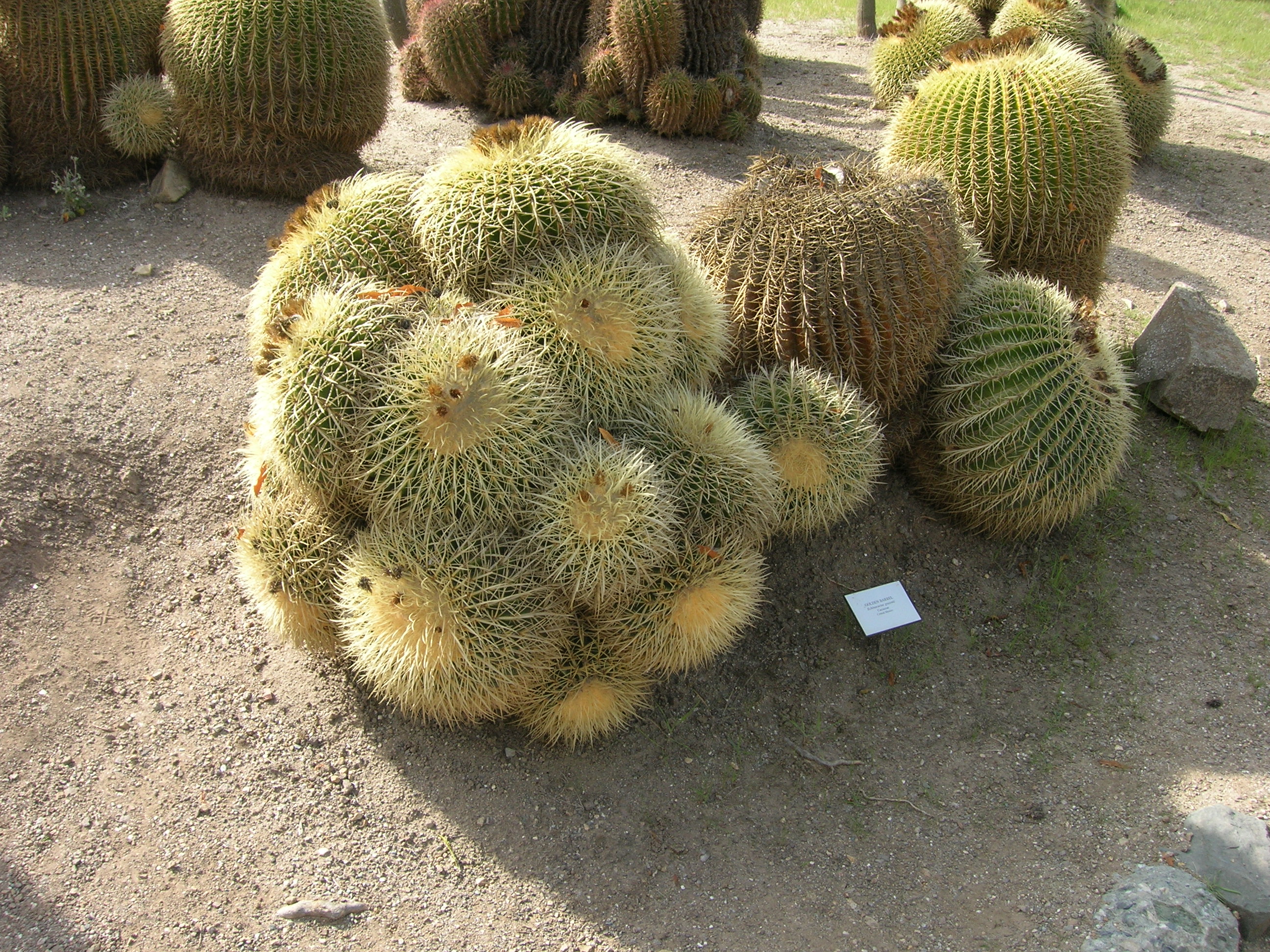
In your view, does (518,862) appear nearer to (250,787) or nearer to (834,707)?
(250,787)

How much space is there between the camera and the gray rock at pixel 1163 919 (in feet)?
7.93

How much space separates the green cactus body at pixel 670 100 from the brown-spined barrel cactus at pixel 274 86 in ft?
7.28

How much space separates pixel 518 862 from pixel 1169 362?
4063 mm

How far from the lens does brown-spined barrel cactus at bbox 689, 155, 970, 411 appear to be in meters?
3.36

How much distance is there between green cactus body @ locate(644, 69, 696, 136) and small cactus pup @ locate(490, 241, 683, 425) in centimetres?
473

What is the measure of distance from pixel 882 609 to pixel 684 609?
114cm

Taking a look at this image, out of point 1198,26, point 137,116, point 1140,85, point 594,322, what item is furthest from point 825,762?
point 1198,26

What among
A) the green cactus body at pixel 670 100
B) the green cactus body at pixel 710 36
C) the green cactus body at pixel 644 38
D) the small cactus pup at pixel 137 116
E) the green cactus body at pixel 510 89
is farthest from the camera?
the green cactus body at pixel 510 89

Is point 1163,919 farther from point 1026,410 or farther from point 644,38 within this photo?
point 644,38

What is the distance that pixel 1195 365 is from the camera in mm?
4508

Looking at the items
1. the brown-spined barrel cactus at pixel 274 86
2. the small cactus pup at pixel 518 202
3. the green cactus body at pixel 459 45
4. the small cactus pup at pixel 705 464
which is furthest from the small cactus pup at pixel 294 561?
the green cactus body at pixel 459 45

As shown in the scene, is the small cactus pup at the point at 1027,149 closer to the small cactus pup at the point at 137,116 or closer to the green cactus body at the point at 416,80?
the small cactus pup at the point at 137,116

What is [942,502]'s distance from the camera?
13.0ft

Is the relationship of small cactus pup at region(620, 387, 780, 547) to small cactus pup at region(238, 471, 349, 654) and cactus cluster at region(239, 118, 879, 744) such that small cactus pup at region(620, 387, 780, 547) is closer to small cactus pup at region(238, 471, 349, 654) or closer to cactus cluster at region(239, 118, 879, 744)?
cactus cluster at region(239, 118, 879, 744)
